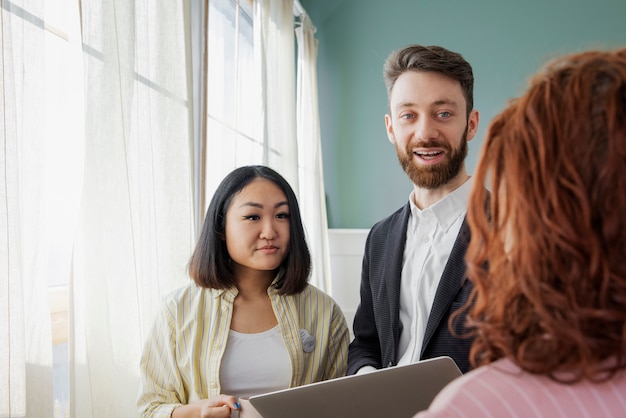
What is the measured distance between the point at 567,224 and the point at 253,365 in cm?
100

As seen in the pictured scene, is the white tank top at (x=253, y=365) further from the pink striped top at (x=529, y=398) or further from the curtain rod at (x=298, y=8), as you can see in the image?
the curtain rod at (x=298, y=8)

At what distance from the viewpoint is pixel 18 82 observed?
1092 millimetres

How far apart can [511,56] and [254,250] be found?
332 cm

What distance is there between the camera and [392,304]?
145cm

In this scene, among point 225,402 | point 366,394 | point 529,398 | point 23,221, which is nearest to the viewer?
point 529,398

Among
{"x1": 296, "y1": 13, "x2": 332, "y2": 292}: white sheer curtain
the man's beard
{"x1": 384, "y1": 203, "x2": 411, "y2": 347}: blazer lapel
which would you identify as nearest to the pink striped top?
{"x1": 384, "y1": 203, "x2": 411, "y2": 347}: blazer lapel

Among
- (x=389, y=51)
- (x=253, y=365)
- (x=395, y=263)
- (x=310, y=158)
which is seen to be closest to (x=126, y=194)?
(x=253, y=365)

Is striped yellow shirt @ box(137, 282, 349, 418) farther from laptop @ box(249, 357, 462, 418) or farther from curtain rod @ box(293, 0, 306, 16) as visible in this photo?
curtain rod @ box(293, 0, 306, 16)

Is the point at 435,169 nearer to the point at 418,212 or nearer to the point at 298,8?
the point at 418,212

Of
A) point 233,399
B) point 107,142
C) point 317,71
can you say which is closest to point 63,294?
point 107,142

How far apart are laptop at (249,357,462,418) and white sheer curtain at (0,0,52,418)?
50cm

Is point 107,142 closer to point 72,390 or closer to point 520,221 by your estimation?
point 72,390

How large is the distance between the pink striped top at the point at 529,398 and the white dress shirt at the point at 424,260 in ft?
2.79

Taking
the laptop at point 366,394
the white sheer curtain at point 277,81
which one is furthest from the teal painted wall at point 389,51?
the laptop at point 366,394
